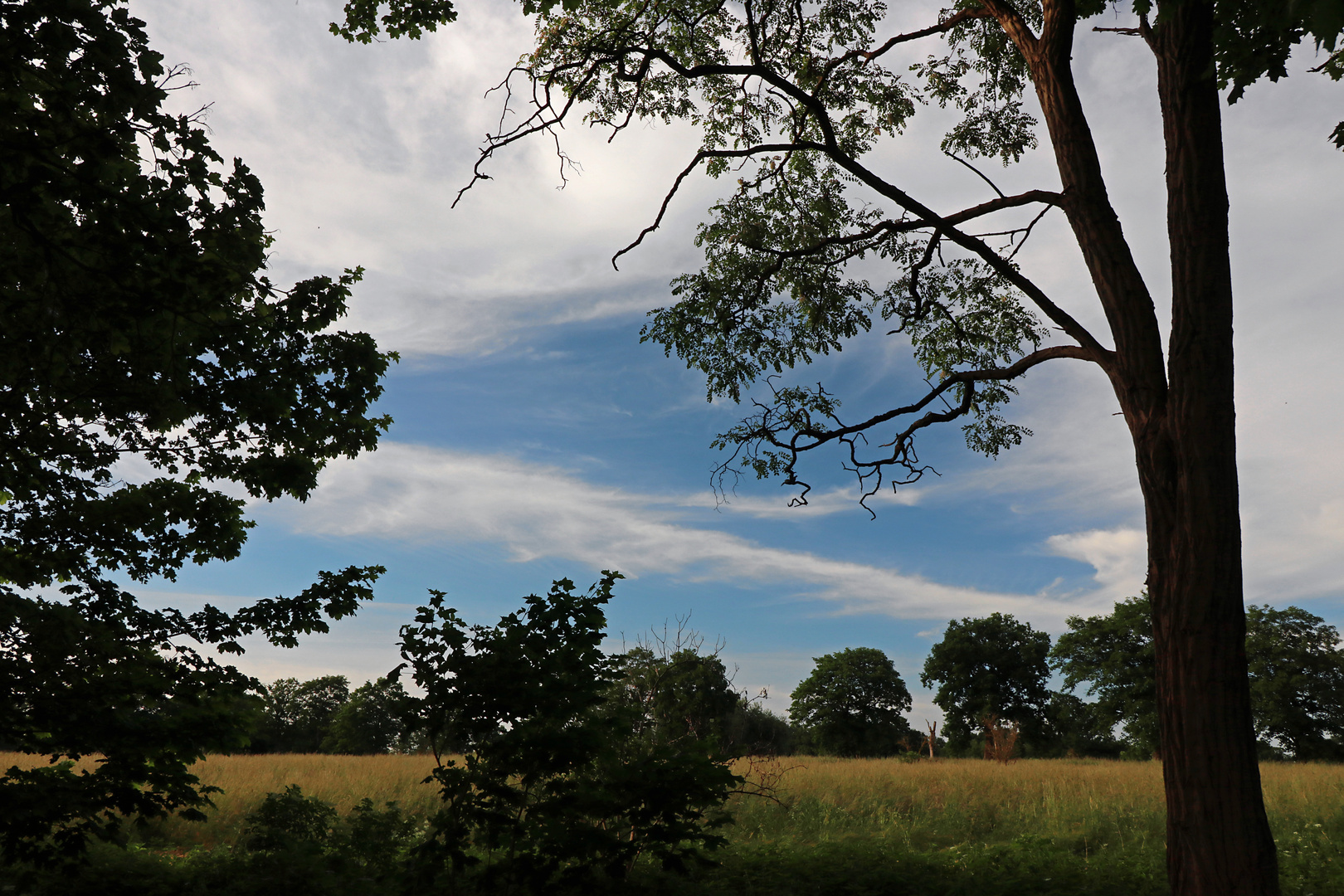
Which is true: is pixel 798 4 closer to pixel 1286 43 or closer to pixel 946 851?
pixel 1286 43

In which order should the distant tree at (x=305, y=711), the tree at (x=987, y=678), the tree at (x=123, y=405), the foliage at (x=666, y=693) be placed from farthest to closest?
1. the distant tree at (x=305, y=711)
2. the tree at (x=987, y=678)
3. the foliage at (x=666, y=693)
4. the tree at (x=123, y=405)

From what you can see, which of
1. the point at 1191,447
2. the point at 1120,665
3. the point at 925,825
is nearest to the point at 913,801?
the point at 925,825

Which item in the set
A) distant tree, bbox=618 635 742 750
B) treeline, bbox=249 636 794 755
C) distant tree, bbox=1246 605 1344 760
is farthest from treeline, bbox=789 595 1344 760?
distant tree, bbox=618 635 742 750

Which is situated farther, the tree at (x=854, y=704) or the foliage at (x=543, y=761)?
the tree at (x=854, y=704)

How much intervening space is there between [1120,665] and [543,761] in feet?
142

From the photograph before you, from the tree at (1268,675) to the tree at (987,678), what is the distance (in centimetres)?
466

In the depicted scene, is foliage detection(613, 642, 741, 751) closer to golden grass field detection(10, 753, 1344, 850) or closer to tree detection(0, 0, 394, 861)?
golden grass field detection(10, 753, 1344, 850)

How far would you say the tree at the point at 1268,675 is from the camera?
36750mm

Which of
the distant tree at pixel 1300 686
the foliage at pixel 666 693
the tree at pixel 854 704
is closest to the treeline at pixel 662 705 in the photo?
the foliage at pixel 666 693

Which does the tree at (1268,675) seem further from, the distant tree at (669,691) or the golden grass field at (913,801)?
the distant tree at (669,691)

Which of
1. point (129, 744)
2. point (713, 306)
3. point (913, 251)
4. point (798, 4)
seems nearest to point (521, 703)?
point (129, 744)

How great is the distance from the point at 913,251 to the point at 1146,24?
325 centimetres

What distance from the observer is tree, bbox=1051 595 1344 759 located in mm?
36750

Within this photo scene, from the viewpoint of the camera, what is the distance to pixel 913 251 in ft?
31.2
